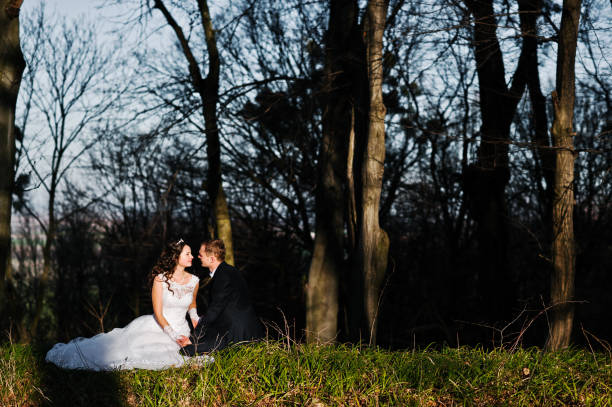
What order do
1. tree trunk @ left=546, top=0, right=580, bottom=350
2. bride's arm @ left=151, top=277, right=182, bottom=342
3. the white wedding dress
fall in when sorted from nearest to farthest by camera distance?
the white wedding dress
bride's arm @ left=151, top=277, right=182, bottom=342
tree trunk @ left=546, top=0, right=580, bottom=350

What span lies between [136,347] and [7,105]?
3540 millimetres

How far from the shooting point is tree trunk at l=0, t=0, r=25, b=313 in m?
7.39

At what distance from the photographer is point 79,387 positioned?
5395 mm

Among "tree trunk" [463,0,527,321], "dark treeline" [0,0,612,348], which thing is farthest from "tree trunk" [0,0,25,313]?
"tree trunk" [463,0,527,321]

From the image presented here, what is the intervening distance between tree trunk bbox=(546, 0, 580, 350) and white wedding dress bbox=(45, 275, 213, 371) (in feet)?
A: 13.4

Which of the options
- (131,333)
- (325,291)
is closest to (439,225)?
(325,291)

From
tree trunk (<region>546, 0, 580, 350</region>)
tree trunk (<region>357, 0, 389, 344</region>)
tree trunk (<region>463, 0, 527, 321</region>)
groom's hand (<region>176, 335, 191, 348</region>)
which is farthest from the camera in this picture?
tree trunk (<region>463, 0, 527, 321</region>)

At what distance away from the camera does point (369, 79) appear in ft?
28.0

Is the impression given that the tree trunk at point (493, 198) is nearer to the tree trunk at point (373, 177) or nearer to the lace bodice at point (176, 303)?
the tree trunk at point (373, 177)

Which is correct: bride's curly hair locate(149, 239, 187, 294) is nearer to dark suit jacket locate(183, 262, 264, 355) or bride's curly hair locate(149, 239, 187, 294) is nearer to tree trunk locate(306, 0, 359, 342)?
dark suit jacket locate(183, 262, 264, 355)

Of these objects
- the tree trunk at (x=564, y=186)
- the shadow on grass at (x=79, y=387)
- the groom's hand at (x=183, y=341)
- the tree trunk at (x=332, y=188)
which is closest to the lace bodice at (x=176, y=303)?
the groom's hand at (x=183, y=341)

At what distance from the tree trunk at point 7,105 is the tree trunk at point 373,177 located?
15.0ft

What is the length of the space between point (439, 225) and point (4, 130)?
41.9ft

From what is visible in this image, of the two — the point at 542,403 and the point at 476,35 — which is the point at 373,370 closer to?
the point at 542,403
